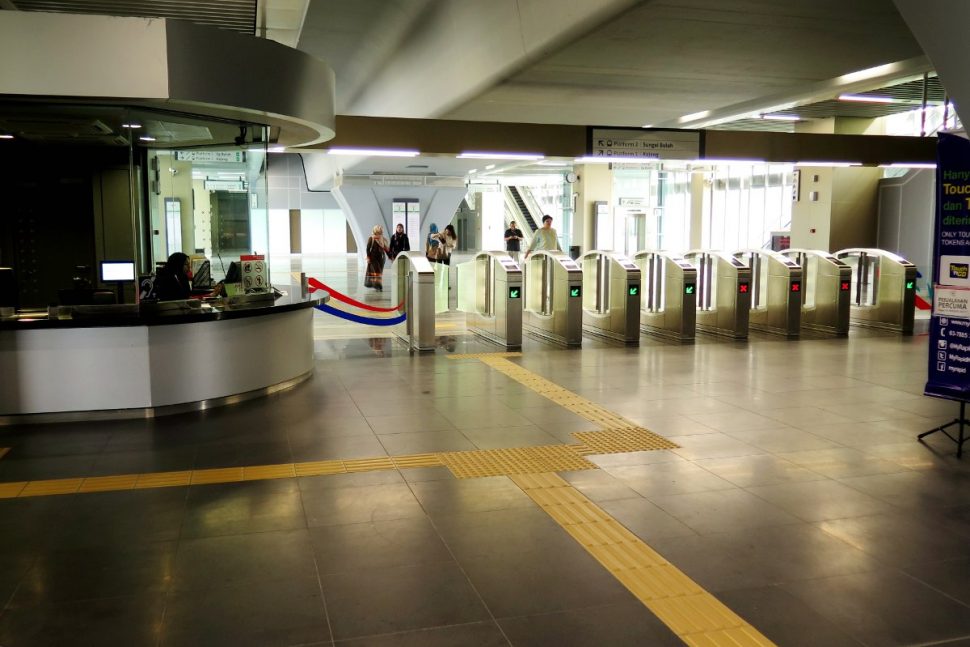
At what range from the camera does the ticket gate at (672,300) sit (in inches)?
417

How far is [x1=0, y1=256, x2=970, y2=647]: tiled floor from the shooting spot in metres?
3.06

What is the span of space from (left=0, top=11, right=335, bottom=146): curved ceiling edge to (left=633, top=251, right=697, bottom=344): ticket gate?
5.93 metres

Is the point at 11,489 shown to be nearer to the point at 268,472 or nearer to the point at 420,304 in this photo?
the point at 268,472

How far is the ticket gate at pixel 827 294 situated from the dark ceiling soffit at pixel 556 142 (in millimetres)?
1483

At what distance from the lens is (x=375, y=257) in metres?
17.0

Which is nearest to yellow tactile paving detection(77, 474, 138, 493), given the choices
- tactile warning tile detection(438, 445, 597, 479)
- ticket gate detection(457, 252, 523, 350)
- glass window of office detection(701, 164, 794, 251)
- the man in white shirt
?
tactile warning tile detection(438, 445, 597, 479)

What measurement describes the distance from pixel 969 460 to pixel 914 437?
59cm

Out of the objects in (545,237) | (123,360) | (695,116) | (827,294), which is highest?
(695,116)

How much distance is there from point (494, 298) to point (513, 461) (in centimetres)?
565

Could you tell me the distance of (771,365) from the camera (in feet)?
28.6

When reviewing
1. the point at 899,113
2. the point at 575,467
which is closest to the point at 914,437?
the point at 575,467

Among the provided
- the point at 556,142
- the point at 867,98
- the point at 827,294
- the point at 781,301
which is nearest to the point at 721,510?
the point at 556,142

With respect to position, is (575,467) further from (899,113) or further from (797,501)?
(899,113)

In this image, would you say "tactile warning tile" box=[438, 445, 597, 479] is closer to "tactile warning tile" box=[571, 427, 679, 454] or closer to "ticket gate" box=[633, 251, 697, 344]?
"tactile warning tile" box=[571, 427, 679, 454]
